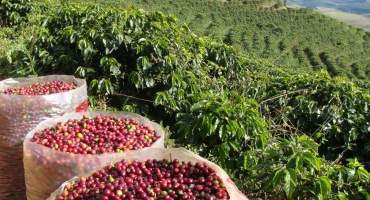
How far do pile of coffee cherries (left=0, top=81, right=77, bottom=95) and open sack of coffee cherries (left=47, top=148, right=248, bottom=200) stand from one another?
1.39 meters

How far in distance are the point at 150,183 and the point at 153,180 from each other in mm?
29

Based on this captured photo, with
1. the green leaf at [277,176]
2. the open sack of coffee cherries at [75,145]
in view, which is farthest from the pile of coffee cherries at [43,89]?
the green leaf at [277,176]

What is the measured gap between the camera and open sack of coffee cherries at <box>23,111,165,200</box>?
2242 mm

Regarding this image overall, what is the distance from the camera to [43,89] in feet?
10.7

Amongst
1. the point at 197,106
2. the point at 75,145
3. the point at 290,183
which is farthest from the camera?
the point at 197,106

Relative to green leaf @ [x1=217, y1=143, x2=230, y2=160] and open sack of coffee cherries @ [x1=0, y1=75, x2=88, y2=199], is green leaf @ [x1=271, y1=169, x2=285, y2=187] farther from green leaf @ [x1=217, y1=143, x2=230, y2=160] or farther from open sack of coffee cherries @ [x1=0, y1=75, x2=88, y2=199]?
open sack of coffee cherries @ [x1=0, y1=75, x2=88, y2=199]

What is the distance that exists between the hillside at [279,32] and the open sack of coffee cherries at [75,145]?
29596 mm

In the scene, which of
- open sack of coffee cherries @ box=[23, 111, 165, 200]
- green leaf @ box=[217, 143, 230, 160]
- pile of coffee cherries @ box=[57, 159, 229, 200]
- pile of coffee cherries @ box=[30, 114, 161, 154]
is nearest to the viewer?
pile of coffee cherries @ box=[57, 159, 229, 200]

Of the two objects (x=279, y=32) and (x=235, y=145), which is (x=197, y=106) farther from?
(x=279, y=32)

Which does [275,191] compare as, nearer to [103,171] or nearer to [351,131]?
[103,171]

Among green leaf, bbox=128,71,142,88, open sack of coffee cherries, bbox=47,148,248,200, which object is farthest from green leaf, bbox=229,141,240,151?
green leaf, bbox=128,71,142,88

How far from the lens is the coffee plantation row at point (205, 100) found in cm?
282

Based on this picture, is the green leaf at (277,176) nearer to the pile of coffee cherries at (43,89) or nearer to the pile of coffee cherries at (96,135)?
the pile of coffee cherries at (96,135)

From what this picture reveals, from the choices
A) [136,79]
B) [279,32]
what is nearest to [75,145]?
[136,79]
